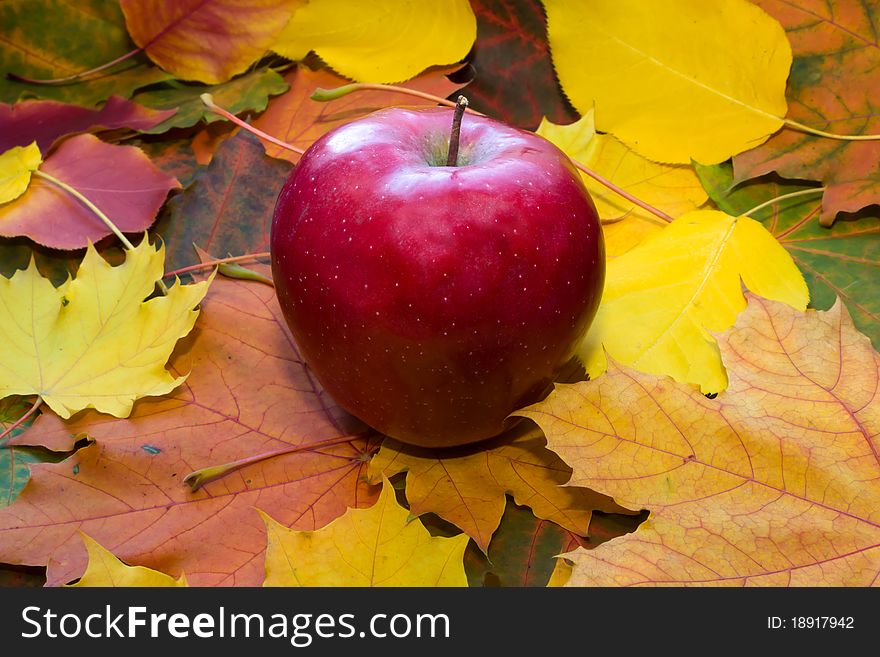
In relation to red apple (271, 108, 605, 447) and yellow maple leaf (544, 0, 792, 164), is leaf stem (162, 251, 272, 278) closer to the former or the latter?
red apple (271, 108, 605, 447)

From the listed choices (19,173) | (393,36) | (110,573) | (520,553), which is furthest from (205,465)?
(393,36)

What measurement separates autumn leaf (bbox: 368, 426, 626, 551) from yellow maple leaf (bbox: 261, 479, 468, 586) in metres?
0.06

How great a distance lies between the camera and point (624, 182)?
2.69 feet

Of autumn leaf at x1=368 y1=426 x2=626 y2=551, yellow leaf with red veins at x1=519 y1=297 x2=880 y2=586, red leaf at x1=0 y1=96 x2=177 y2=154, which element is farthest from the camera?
red leaf at x1=0 y1=96 x2=177 y2=154

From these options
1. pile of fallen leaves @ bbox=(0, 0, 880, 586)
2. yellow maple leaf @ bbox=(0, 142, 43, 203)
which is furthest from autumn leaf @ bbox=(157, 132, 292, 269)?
yellow maple leaf @ bbox=(0, 142, 43, 203)

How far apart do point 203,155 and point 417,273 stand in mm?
430

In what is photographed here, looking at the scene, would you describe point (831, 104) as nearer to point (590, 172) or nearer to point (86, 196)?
point (590, 172)

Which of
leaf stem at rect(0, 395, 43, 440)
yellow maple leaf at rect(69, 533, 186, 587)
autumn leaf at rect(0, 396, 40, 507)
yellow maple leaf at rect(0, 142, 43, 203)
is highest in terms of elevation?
yellow maple leaf at rect(0, 142, 43, 203)

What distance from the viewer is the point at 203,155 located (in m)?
0.89

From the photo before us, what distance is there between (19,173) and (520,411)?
0.51 metres

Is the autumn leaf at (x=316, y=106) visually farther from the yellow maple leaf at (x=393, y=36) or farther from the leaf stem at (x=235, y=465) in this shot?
the leaf stem at (x=235, y=465)

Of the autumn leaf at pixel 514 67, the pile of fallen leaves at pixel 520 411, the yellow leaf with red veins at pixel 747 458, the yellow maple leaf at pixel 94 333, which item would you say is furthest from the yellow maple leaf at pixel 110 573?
the autumn leaf at pixel 514 67

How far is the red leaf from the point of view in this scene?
2.80 feet

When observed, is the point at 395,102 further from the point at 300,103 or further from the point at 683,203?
the point at 683,203
